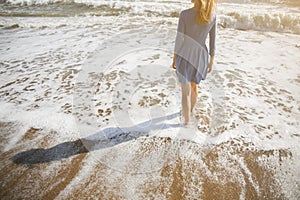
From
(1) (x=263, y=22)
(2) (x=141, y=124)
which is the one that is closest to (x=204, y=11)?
(2) (x=141, y=124)

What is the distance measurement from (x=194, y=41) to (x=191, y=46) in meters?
0.07

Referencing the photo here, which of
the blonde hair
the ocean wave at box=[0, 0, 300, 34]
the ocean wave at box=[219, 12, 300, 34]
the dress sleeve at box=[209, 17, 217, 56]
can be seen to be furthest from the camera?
the ocean wave at box=[0, 0, 300, 34]

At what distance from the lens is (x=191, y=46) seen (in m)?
2.48

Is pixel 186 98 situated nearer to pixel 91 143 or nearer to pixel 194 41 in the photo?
pixel 194 41

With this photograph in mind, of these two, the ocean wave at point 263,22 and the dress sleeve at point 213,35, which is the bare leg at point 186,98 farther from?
the ocean wave at point 263,22

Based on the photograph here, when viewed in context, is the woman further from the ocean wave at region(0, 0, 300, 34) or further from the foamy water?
the ocean wave at region(0, 0, 300, 34)

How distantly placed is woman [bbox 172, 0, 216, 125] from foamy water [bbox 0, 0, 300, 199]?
928 millimetres

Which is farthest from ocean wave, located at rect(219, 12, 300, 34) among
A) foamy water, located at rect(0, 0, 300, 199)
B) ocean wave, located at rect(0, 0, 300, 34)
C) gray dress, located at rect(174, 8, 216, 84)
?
gray dress, located at rect(174, 8, 216, 84)

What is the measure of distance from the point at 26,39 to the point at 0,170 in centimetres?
627

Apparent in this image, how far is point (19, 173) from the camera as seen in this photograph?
8.00 feet

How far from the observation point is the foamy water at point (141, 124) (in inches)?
92.9

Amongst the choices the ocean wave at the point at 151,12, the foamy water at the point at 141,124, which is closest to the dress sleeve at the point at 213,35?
the foamy water at the point at 141,124

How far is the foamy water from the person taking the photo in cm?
236

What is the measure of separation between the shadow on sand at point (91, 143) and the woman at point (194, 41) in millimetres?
765
